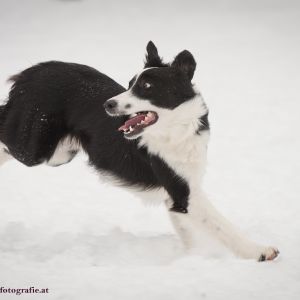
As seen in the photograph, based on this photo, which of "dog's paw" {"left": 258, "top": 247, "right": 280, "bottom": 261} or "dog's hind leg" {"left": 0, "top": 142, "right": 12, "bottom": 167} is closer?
"dog's paw" {"left": 258, "top": 247, "right": 280, "bottom": 261}

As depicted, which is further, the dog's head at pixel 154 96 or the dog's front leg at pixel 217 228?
the dog's front leg at pixel 217 228

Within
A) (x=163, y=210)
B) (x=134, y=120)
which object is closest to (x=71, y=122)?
(x=134, y=120)

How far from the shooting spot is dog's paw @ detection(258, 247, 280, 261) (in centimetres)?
404

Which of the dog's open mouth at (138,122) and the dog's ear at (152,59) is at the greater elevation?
the dog's ear at (152,59)

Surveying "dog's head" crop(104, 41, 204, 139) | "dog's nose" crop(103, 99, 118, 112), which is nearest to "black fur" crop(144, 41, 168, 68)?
"dog's head" crop(104, 41, 204, 139)

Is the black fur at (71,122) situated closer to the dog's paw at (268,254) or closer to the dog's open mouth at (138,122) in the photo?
the dog's open mouth at (138,122)

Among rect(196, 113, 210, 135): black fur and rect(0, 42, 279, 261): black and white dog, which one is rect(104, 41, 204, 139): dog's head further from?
rect(196, 113, 210, 135): black fur

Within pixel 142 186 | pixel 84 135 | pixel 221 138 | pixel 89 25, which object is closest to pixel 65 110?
pixel 84 135

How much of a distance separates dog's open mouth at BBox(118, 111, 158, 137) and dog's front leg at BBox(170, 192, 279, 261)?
0.79 meters

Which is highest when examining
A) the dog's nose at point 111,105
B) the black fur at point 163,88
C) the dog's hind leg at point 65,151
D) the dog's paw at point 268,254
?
the black fur at point 163,88

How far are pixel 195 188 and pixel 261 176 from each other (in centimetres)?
217

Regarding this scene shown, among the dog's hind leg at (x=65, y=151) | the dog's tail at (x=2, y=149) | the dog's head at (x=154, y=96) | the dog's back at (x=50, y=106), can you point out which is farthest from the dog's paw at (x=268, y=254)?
the dog's tail at (x=2, y=149)

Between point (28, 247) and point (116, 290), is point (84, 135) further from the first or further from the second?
point (116, 290)

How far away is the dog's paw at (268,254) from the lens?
13.2 feet
